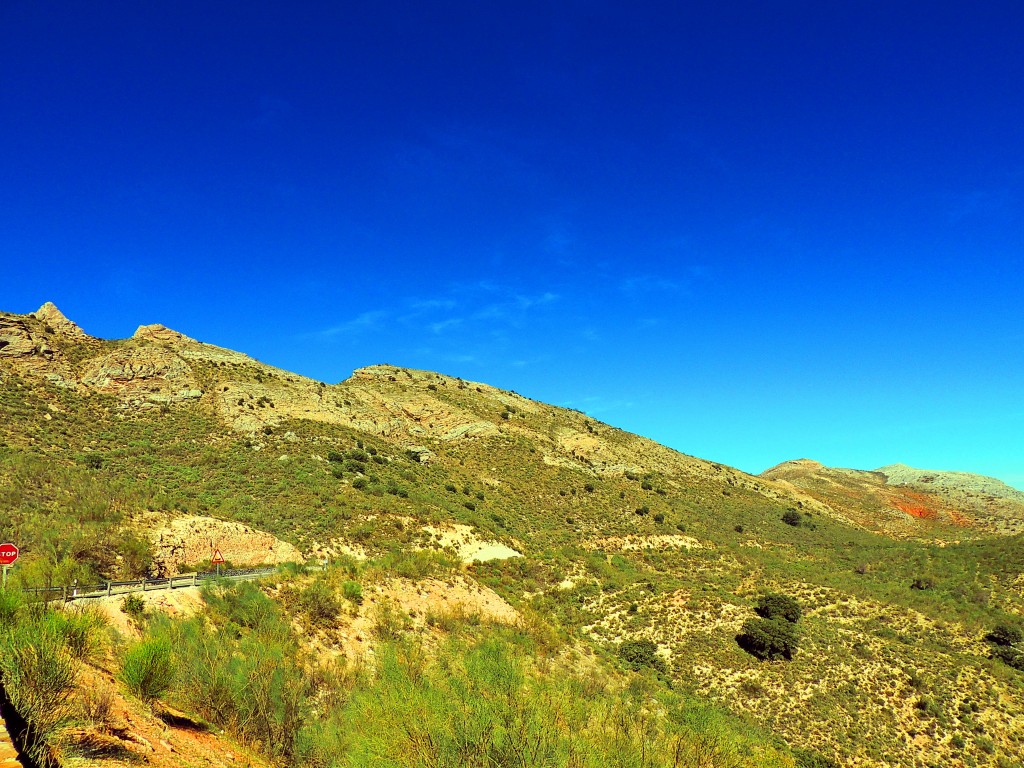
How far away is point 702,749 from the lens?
10250mm

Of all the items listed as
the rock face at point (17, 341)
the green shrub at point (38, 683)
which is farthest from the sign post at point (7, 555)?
the rock face at point (17, 341)

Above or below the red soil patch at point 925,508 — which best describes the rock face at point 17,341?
below

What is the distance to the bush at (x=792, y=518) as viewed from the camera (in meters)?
66.9

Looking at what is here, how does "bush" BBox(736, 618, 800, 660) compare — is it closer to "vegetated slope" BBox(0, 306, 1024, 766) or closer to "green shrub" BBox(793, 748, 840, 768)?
"vegetated slope" BBox(0, 306, 1024, 766)

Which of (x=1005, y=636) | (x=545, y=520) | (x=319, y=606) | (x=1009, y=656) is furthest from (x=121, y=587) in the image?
(x=1005, y=636)

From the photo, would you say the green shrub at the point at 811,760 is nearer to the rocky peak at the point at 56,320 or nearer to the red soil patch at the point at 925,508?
the rocky peak at the point at 56,320

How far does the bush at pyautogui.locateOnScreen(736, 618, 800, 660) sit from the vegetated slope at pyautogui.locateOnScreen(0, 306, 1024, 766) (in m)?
0.75

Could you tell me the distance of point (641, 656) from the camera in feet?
94.1

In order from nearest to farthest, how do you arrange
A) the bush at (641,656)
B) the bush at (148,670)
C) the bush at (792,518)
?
the bush at (148,670) < the bush at (641,656) < the bush at (792,518)

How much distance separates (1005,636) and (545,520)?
35.7 m

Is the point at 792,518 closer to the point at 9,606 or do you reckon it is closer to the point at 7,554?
the point at 7,554

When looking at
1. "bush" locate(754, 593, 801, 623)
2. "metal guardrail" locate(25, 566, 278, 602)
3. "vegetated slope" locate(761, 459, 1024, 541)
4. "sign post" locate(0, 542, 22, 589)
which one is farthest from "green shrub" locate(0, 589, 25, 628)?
"vegetated slope" locate(761, 459, 1024, 541)

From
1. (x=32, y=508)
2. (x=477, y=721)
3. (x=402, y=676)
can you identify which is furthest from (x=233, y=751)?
(x=32, y=508)

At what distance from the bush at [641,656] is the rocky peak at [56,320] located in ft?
225
